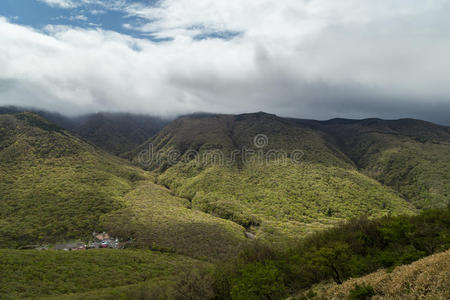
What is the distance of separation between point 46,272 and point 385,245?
341 feet

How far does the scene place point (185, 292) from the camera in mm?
49406

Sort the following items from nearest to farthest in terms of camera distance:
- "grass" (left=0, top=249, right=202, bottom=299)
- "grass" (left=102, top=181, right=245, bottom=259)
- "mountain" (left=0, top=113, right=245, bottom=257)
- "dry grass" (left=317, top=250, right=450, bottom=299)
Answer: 1. "dry grass" (left=317, top=250, right=450, bottom=299)
2. "grass" (left=0, top=249, right=202, bottom=299)
3. "grass" (left=102, top=181, right=245, bottom=259)
4. "mountain" (left=0, top=113, right=245, bottom=257)

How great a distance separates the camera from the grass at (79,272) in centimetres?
6741

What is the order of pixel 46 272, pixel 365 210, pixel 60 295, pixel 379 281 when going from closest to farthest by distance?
pixel 379 281
pixel 60 295
pixel 46 272
pixel 365 210

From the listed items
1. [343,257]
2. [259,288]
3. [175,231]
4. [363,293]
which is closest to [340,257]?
[343,257]

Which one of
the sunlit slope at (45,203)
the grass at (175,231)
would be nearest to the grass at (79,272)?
the grass at (175,231)

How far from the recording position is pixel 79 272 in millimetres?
80438

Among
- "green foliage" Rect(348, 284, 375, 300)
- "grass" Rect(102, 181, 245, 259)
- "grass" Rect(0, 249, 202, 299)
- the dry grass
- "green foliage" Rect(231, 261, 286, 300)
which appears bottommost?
"grass" Rect(102, 181, 245, 259)

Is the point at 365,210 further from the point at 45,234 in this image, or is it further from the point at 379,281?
the point at 45,234

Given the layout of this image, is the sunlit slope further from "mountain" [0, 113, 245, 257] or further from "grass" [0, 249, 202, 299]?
"grass" [0, 249, 202, 299]

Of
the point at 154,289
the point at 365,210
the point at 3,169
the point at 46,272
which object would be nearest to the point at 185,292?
the point at 154,289

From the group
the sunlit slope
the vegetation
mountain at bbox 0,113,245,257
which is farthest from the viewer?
the sunlit slope

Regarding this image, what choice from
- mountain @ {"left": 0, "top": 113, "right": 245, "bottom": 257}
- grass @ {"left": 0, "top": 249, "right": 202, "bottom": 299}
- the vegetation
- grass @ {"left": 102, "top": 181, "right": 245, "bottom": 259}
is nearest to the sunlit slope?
mountain @ {"left": 0, "top": 113, "right": 245, "bottom": 257}

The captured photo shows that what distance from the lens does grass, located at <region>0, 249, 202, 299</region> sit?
67.4 meters
